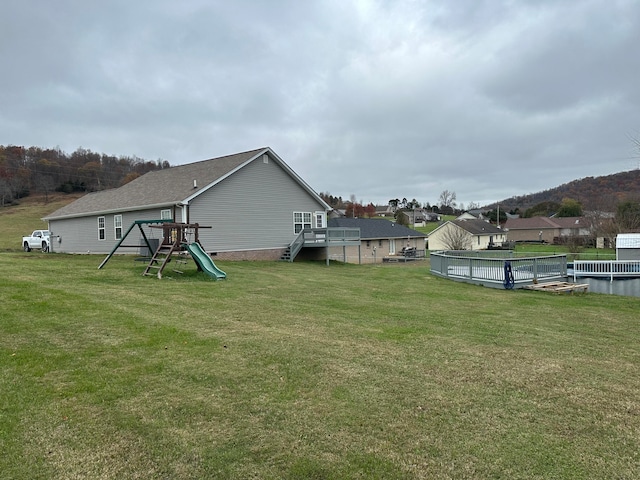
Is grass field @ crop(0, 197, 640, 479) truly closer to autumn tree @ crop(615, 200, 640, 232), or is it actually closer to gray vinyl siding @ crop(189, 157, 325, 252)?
gray vinyl siding @ crop(189, 157, 325, 252)

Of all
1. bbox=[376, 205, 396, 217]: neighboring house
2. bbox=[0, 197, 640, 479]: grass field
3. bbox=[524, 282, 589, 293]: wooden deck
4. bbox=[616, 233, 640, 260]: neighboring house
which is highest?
bbox=[376, 205, 396, 217]: neighboring house

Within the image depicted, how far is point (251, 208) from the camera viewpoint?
24.1 meters

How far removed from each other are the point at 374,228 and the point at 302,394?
41613mm

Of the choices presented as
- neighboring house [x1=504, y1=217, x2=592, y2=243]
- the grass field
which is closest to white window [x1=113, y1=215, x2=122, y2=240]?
the grass field

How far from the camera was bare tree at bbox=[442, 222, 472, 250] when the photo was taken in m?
53.2

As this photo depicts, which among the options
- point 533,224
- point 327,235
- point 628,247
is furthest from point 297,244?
point 533,224

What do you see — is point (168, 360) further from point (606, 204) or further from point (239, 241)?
point (606, 204)

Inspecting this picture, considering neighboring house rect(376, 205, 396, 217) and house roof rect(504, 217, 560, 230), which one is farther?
neighboring house rect(376, 205, 396, 217)

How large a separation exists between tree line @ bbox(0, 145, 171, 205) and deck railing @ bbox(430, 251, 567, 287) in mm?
68168

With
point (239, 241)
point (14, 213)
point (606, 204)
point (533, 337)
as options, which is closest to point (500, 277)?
point (533, 337)

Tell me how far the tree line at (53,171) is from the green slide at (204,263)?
219 ft

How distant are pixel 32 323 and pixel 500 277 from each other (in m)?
16.5

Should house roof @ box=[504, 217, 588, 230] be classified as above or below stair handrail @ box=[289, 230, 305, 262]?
above

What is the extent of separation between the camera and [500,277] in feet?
58.0
